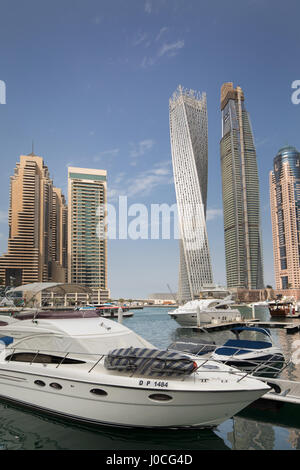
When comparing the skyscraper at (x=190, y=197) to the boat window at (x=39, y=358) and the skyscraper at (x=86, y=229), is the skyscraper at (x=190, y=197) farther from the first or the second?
the boat window at (x=39, y=358)

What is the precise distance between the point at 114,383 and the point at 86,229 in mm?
171670

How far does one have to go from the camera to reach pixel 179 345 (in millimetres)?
14953

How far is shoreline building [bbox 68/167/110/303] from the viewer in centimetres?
17300

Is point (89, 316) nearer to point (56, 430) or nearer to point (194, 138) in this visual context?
point (56, 430)

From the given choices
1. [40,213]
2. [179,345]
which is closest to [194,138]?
[40,213]

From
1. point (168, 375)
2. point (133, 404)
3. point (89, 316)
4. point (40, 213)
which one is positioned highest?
point (40, 213)

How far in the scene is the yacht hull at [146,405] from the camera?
27.0 feet

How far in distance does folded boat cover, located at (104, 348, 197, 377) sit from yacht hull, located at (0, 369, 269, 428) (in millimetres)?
514

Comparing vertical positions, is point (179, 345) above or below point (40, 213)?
below

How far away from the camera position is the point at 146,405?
838cm

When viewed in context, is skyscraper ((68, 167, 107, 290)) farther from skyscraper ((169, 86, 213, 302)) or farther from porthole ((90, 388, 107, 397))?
porthole ((90, 388, 107, 397))

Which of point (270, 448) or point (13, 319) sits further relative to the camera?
point (13, 319)
